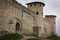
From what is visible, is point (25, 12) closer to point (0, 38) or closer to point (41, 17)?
point (41, 17)

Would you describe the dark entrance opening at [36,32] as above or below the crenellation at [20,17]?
below

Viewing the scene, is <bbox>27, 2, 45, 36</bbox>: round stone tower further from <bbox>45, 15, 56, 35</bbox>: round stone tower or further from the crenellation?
<bbox>45, 15, 56, 35</bbox>: round stone tower

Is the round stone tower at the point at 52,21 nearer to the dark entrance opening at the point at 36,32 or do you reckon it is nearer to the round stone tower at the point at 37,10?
the round stone tower at the point at 37,10

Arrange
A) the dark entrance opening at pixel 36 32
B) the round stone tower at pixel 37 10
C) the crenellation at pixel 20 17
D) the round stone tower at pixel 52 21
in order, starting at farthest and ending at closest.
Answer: the round stone tower at pixel 52 21, the round stone tower at pixel 37 10, the dark entrance opening at pixel 36 32, the crenellation at pixel 20 17

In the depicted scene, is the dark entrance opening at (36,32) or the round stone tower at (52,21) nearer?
the dark entrance opening at (36,32)

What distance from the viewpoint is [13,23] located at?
16.3 metres

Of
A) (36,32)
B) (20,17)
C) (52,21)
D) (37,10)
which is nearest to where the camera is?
(20,17)

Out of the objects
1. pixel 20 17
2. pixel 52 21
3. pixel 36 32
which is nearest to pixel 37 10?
pixel 36 32

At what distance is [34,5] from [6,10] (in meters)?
9.24

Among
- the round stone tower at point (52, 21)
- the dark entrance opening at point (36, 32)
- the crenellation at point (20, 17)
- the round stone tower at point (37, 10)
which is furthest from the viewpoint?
the round stone tower at point (52, 21)

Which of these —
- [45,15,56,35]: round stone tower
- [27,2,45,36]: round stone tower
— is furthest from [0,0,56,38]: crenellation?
[45,15,56,35]: round stone tower

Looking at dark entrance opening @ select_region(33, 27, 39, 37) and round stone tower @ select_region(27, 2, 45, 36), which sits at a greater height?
round stone tower @ select_region(27, 2, 45, 36)

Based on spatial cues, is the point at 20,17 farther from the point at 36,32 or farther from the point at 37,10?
the point at 37,10

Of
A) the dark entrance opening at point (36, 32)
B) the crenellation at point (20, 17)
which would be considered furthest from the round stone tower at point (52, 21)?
the dark entrance opening at point (36, 32)
